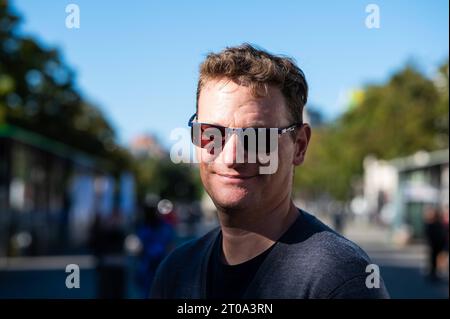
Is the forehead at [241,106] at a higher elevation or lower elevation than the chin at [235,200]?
higher

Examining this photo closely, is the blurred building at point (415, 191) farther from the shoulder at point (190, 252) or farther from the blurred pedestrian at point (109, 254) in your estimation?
the shoulder at point (190, 252)

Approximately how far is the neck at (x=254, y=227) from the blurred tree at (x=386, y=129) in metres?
6.55

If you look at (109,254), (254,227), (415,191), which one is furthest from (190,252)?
(415,191)

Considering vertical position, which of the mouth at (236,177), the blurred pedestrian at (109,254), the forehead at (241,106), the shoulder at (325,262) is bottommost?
the blurred pedestrian at (109,254)

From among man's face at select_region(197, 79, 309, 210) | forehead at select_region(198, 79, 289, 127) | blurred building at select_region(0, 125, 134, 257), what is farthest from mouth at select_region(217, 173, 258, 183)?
blurred building at select_region(0, 125, 134, 257)

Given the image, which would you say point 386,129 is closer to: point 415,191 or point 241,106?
point 415,191

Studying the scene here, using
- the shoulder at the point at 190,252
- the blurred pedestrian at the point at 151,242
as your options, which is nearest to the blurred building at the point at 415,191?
the blurred pedestrian at the point at 151,242

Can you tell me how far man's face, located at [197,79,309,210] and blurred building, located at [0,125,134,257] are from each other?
49.7 ft

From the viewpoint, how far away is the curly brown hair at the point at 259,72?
5.76 feet

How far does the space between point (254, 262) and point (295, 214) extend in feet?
0.50

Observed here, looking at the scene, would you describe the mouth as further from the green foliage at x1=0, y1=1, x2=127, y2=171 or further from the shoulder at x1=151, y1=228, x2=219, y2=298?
the green foliage at x1=0, y1=1, x2=127, y2=171

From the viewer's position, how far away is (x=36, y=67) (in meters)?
28.8
